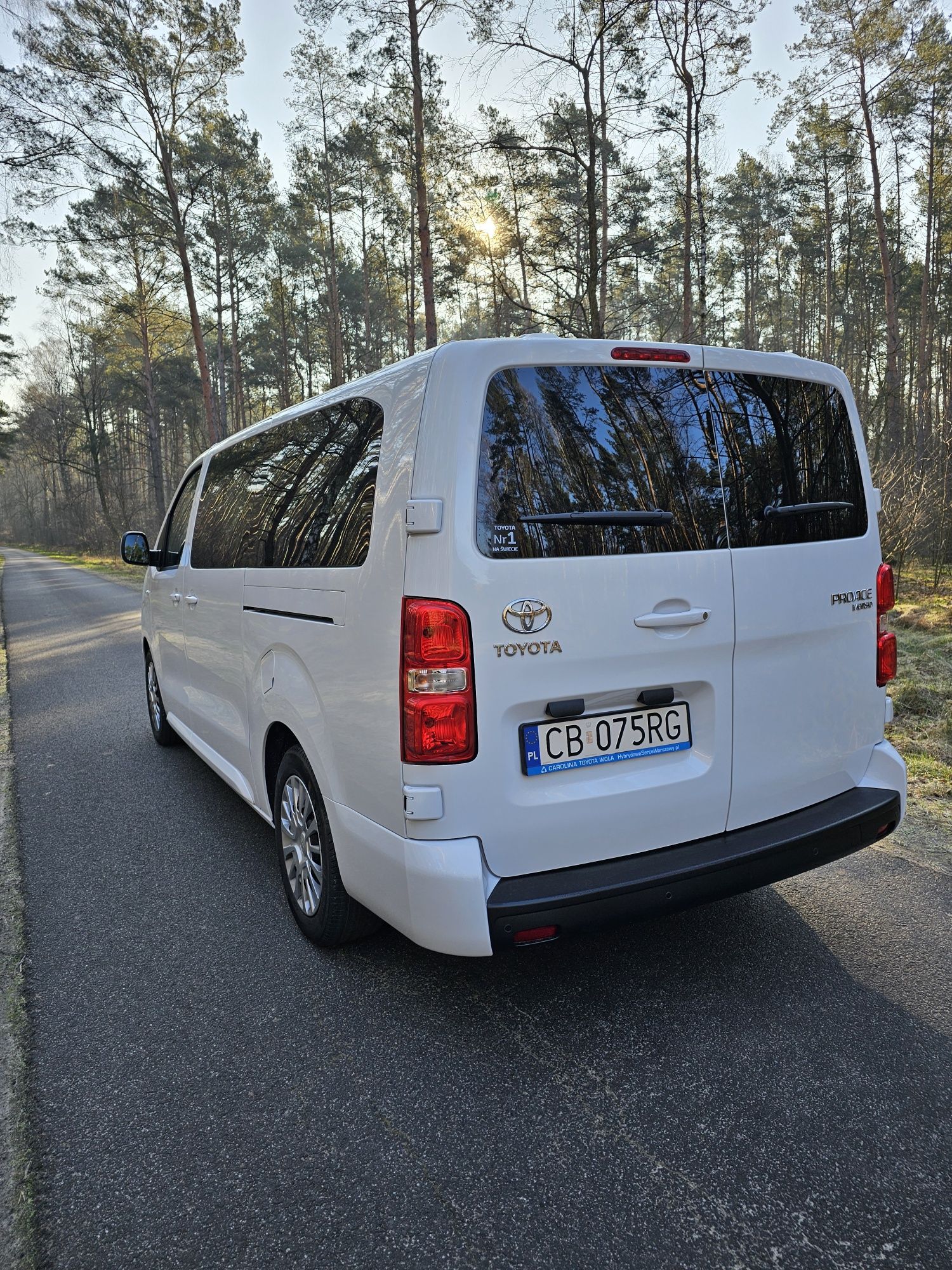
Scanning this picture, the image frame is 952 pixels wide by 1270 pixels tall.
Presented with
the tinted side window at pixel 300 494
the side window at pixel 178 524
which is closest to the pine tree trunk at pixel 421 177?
the side window at pixel 178 524

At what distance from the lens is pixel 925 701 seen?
6242 mm

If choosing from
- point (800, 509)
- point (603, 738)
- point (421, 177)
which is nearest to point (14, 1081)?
point (603, 738)

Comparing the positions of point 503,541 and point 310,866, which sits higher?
point 503,541

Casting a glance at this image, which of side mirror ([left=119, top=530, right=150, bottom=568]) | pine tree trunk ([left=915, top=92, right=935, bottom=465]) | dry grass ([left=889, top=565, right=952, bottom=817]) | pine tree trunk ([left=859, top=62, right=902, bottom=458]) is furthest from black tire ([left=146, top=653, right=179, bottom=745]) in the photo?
pine tree trunk ([left=915, top=92, right=935, bottom=465])

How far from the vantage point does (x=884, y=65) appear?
61.1 ft

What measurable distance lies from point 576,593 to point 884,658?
1.43 meters

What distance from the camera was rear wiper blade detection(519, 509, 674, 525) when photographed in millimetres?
2330

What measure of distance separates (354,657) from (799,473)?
5.35 feet

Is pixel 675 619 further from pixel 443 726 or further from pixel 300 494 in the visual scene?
pixel 300 494

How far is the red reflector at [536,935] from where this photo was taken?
2256 millimetres

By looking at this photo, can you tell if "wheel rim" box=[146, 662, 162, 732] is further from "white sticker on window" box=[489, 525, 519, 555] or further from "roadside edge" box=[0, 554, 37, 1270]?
"white sticker on window" box=[489, 525, 519, 555]

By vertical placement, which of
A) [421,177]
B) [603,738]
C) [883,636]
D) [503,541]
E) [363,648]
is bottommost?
[603,738]

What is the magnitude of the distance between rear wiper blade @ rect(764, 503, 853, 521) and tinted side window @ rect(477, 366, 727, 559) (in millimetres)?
224

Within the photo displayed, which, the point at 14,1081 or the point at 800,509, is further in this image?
the point at 800,509
